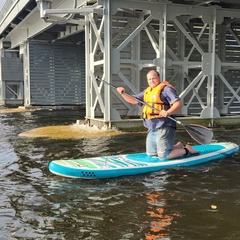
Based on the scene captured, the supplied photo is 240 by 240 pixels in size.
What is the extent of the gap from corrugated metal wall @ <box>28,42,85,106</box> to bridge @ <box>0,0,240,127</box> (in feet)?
5.27

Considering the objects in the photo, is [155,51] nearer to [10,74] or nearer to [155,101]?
[155,101]

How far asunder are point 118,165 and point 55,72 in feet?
64.9

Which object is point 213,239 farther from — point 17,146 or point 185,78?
point 185,78

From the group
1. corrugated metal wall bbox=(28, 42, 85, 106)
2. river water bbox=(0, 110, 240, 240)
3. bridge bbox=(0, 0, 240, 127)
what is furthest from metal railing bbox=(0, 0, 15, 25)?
river water bbox=(0, 110, 240, 240)

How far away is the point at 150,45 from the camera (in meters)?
14.1

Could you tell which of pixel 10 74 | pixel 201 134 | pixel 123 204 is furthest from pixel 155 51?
pixel 10 74

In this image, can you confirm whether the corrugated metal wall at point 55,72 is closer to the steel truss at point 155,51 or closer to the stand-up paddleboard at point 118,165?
the steel truss at point 155,51

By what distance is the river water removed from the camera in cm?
382

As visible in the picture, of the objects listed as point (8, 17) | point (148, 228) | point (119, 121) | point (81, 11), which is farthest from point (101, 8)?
point (8, 17)

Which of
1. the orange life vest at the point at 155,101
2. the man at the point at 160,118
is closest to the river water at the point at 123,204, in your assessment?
the man at the point at 160,118

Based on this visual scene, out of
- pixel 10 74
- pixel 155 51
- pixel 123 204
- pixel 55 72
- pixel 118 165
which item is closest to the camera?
pixel 123 204

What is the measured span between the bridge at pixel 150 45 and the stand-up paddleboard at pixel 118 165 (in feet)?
16.4

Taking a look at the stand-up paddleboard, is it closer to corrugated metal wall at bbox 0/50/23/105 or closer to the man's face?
the man's face

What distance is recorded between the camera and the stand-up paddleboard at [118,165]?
574cm
